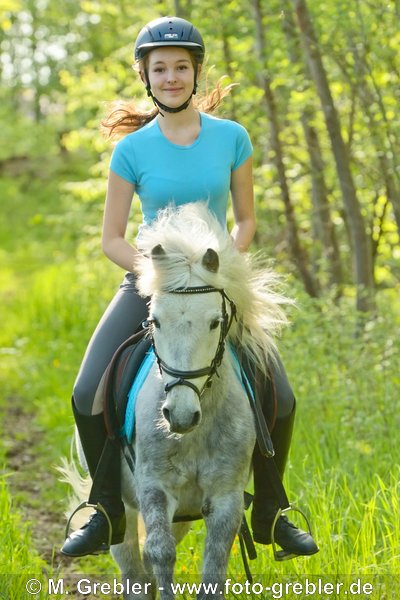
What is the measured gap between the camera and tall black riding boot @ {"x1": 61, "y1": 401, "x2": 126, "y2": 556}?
4477 millimetres

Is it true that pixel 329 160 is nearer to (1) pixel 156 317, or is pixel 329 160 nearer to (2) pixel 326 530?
(2) pixel 326 530

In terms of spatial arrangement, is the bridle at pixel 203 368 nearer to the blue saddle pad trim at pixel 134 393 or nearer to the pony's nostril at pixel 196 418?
the pony's nostril at pixel 196 418

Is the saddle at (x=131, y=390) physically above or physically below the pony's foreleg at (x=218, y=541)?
above

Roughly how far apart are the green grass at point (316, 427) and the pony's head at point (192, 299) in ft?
4.35

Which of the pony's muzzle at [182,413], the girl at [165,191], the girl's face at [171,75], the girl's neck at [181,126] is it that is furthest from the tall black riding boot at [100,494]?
the girl's face at [171,75]

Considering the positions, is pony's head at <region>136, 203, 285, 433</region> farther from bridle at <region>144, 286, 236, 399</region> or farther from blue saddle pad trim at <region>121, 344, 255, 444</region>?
blue saddle pad trim at <region>121, 344, 255, 444</region>

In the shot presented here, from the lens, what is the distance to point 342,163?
8289 mm

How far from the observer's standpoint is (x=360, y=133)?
9875 millimetres

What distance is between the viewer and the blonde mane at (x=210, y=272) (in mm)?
3756

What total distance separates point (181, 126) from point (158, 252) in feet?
3.15

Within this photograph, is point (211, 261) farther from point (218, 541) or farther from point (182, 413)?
point (218, 541)

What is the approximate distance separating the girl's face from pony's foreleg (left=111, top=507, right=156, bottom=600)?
2.06m

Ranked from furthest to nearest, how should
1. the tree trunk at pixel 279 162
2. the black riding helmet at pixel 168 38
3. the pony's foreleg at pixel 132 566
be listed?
the tree trunk at pixel 279 162
the pony's foreleg at pixel 132 566
the black riding helmet at pixel 168 38

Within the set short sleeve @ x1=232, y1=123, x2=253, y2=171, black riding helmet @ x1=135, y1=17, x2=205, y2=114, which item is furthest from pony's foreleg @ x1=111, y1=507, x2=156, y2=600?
black riding helmet @ x1=135, y1=17, x2=205, y2=114
